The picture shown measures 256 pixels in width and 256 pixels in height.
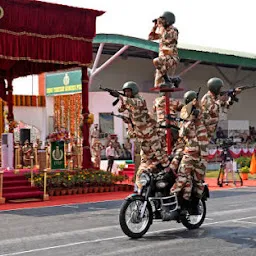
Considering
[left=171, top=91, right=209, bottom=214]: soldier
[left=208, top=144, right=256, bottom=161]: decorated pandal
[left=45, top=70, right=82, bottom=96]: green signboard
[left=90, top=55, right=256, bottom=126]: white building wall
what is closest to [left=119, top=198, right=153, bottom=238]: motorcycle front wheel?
[left=171, top=91, right=209, bottom=214]: soldier

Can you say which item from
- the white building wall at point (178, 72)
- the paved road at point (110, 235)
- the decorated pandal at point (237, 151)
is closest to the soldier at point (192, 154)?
the paved road at point (110, 235)

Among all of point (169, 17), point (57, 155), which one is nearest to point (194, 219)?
point (169, 17)

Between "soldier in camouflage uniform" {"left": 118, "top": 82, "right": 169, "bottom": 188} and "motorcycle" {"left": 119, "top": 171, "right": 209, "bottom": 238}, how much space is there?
1.24ft

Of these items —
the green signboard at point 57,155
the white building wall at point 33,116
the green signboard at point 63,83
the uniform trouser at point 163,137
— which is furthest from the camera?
the white building wall at point 33,116

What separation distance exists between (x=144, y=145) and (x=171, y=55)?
2827 mm

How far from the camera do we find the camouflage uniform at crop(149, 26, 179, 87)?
38.2 ft

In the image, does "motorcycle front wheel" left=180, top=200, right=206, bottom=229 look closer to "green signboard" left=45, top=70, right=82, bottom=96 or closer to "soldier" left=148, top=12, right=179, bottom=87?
"soldier" left=148, top=12, right=179, bottom=87

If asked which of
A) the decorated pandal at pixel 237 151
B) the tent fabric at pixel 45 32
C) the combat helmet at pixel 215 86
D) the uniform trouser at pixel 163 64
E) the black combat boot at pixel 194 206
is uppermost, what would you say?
the tent fabric at pixel 45 32

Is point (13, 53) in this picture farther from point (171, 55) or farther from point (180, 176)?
point (180, 176)

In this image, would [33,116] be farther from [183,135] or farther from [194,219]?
[183,135]

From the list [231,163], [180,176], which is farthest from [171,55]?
[231,163]

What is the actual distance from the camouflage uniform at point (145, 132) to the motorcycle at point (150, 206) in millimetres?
472

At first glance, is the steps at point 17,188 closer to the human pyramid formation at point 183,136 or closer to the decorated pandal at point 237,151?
the human pyramid formation at point 183,136

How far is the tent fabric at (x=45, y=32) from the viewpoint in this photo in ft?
52.1
